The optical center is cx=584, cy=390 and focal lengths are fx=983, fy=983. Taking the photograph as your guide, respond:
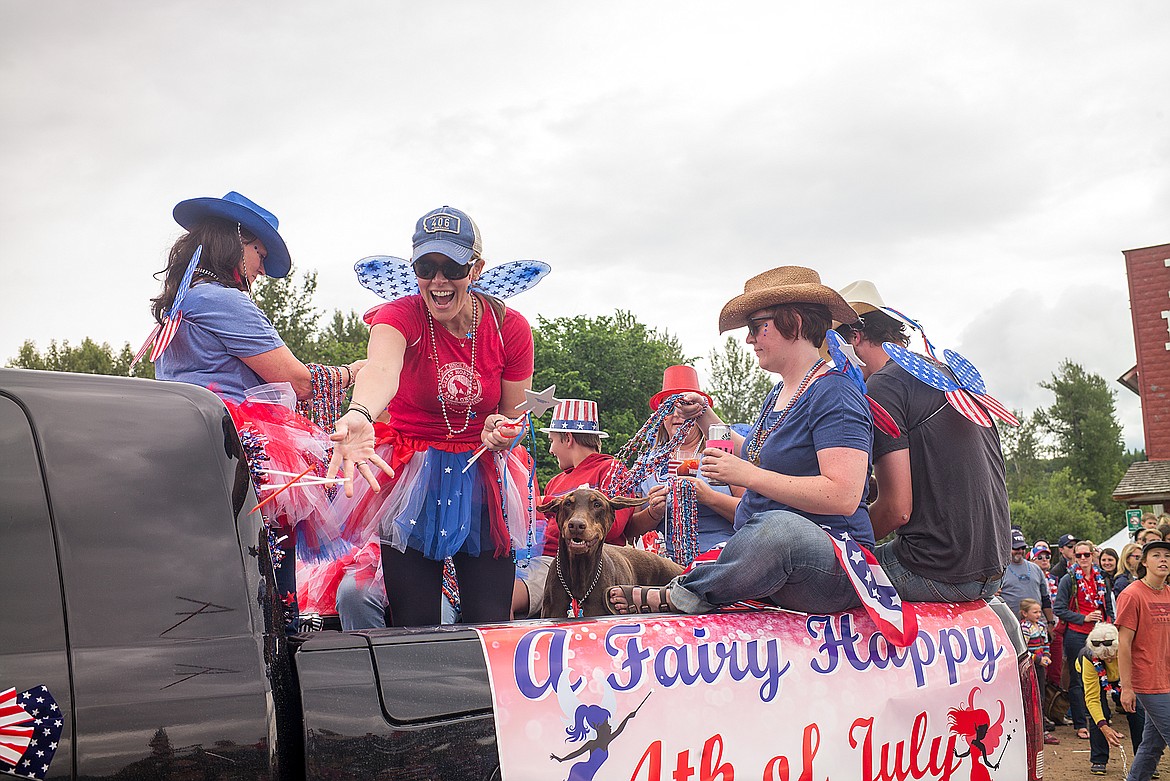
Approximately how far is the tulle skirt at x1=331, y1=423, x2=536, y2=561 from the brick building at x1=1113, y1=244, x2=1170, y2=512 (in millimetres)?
27992

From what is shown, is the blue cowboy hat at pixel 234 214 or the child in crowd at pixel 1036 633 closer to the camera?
the blue cowboy hat at pixel 234 214

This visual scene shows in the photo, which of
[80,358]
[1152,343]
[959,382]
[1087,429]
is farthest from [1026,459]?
[959,382]

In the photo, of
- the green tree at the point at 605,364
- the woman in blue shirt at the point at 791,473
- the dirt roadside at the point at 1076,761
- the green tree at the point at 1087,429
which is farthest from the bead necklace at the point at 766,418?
the green tree at the point at 1087,429

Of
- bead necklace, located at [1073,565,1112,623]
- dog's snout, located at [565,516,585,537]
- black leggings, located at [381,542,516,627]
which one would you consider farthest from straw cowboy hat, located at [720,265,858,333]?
bead necklace, located at [1073,565,1112,623]

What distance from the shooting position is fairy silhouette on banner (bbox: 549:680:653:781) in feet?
6.93

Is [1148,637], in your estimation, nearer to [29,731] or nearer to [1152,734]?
[1152,734]

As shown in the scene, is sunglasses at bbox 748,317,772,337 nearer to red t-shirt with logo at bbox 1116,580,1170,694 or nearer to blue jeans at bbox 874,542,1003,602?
blue jeans at bbox 874,542,1003,602

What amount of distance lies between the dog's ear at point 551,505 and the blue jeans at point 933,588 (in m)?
2.07

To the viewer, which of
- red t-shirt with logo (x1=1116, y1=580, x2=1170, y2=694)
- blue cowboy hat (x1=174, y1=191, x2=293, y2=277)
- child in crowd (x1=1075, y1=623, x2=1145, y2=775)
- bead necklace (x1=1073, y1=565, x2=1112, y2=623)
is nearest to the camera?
blue cowboy hat (x1=174, y1=191, x2=293, y2=277)

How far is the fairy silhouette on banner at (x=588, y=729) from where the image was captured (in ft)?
6.93

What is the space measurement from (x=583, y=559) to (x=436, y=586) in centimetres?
165

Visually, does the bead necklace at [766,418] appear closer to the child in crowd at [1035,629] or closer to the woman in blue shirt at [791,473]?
the woman in blue shirt at [791,473]

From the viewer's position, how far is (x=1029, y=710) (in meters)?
2.96

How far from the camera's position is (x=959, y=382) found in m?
3.51
